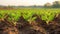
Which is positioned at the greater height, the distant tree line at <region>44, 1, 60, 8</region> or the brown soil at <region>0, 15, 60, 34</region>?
the brown soil at <region>0, 15, 60, 34</region>

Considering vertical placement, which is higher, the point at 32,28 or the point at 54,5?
the point at 32,28

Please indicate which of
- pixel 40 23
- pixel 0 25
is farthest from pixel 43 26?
pixel 0 25

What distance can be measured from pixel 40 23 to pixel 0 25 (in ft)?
1.03

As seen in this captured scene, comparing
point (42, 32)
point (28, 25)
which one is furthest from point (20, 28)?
point (42, 32)

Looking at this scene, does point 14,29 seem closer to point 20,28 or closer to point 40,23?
point 20,28

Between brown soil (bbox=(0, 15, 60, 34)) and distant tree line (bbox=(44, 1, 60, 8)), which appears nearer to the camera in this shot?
brown soil (bbox=(0, 15, 60, 34))

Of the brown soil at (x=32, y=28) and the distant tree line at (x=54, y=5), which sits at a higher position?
the brown soil at (x=32, y=28)

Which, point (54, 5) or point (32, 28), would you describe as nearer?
point (32, 28)

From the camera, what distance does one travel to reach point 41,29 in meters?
1.26

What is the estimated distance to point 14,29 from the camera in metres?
1.24

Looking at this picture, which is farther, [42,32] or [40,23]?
[40,23]

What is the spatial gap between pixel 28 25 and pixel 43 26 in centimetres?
12

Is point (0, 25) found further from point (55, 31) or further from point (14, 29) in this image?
point (55, 31)

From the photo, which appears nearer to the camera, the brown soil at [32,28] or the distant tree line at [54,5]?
the brown soil at [32,28]
